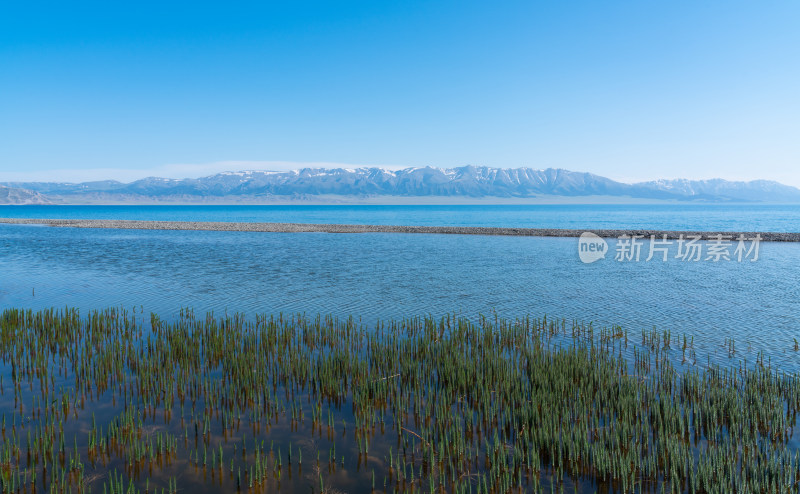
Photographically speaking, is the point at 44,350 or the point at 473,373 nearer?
the point at 473,373

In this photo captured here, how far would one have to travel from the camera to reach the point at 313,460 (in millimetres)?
9125

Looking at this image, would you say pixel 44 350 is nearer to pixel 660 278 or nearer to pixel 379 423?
pixel 379 423

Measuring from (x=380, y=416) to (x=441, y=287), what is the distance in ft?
60.8

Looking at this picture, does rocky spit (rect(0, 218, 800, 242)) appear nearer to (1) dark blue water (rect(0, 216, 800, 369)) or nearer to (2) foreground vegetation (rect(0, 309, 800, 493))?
(1) dark blue water (rect(0, 216, 800, 369))

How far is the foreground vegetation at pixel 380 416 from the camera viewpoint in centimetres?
838

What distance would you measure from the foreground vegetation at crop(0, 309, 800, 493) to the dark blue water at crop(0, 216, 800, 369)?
5.23 metres

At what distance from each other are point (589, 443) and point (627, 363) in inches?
251

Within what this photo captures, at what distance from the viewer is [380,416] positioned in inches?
428

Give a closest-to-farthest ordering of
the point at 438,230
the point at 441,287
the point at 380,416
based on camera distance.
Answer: the point at 380,416 < the point at 441,287 < the point at 438,230

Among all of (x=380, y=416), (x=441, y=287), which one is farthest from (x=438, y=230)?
(x=380, y=416)

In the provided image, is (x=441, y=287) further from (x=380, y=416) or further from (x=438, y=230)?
(x=438, y=230)

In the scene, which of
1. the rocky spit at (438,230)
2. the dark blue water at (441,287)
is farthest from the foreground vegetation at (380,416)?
the rocky spit at (438,230)

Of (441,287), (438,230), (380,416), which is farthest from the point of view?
(438,230)

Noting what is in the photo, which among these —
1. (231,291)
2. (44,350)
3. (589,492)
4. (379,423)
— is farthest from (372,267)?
(589,492)
